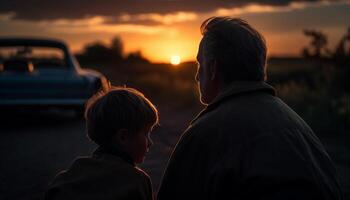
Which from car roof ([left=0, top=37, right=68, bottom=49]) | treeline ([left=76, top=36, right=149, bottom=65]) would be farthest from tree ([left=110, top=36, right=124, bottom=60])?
car roof ([left=0, top=37, right=68, bottom=49])

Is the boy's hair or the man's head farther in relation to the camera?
the boy's hair

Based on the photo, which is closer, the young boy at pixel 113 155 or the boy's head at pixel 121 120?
the young boy at pixel 113 155

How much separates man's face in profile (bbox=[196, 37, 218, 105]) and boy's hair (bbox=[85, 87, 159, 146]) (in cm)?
37

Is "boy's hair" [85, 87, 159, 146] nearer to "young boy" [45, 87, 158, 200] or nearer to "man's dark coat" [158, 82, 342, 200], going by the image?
"young boy" [45, 87, 158, 200]

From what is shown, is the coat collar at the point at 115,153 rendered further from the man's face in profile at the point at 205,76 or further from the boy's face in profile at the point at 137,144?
the man's face in profile at the point at 205,76

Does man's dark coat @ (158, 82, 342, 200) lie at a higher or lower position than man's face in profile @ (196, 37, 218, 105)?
lower

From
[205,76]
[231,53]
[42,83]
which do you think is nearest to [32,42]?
[42,83]

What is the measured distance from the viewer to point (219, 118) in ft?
8.41

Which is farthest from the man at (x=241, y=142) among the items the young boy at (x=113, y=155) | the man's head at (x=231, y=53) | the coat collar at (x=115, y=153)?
the coat collar at (x=115, y=153)

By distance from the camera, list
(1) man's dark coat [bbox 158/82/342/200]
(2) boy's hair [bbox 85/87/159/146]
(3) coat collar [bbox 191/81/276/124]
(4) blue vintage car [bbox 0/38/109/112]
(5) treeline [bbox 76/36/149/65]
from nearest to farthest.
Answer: (1) man's dark coat [bbox 158/82/342/200]
(3) coat collar [bbox 191/81/276/124]
(2) boy's hair [bbox 85/87/159/146]
(4) blue vintage car [bbox 0/38/109/112]
(5) treeline [bbox 76/36/149/65]

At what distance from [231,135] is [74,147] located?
618 centimetres

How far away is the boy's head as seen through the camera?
308 cm

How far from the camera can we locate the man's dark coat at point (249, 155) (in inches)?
95.9

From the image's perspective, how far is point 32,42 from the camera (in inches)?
473
